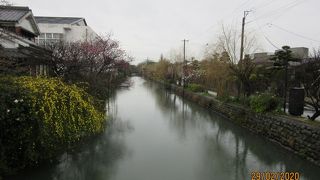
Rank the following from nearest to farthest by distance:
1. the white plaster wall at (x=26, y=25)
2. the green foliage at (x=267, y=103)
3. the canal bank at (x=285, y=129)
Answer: the canal bank at (x=285, y=129) → the green foliage at (x=267, y=103) → the white plaster wall at (x=26, y=25)

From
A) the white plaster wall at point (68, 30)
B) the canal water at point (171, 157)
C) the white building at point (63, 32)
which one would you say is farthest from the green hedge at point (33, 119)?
the white plaster wall at point (68, 30)

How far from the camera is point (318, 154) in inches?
300

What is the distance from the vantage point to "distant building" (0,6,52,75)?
865cm

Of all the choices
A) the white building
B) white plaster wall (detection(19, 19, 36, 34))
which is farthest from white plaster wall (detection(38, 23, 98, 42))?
white plaster wall (detection(19, 19, 36, 34))

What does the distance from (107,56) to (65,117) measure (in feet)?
35.2

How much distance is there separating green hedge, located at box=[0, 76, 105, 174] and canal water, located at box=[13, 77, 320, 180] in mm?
654

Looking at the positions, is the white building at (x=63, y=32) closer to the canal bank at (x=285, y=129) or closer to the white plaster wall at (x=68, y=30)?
the white plaster wall at (x=68, y=30)

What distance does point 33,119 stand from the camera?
5527 mm

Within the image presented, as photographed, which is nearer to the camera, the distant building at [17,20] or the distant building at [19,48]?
the distant building at [19,48]

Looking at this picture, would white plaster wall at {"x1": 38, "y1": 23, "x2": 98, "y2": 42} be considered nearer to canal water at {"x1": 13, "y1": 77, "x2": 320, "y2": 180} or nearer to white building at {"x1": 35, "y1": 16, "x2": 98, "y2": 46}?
white building at {"x1": 35, "y1": 16, "x2": 98, "y2": 46}

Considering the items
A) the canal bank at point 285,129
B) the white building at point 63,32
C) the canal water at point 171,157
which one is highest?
the white building at point 63,32

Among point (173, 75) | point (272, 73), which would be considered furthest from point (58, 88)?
point (173, 75)

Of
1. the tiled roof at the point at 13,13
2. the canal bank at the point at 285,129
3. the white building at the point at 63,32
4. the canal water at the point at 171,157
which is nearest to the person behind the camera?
the canal water at the point at 171,157

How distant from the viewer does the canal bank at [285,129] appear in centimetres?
794
